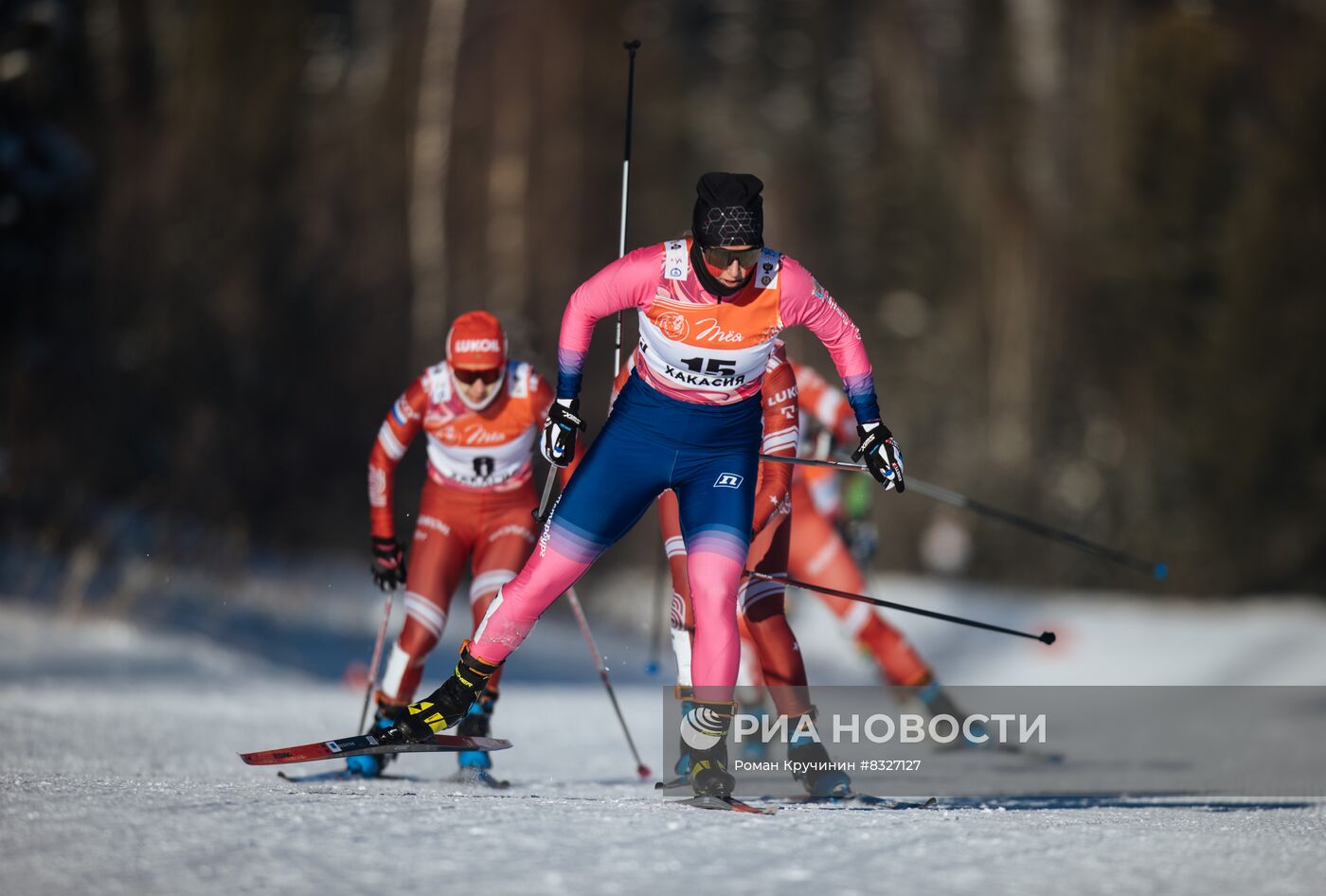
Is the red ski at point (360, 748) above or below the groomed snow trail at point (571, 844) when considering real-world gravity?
above

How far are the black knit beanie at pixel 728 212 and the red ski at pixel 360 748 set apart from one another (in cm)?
227

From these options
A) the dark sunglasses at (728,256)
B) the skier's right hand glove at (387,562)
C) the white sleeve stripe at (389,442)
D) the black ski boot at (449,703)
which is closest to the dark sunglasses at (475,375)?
the white sleeve stripe at (389,442)

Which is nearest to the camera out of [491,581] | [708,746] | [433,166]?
[708,746]

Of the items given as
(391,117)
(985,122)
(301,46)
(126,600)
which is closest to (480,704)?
(126,600)

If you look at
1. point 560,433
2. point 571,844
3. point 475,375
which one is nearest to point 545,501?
point 560,433

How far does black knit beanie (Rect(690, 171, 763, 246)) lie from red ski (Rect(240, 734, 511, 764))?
227cm

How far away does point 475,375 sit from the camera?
7.15m

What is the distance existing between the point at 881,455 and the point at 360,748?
237 cm

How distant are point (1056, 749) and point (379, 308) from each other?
11.7 metres

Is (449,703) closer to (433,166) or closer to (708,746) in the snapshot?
(708,746)

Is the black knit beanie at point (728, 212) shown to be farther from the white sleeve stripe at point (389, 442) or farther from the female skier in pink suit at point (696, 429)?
the white sleeve stripe at point (389, 442)

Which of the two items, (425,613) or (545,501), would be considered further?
(425,613)

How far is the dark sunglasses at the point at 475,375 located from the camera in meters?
7.14

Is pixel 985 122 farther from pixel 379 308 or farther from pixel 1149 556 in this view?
pixel 379 308
